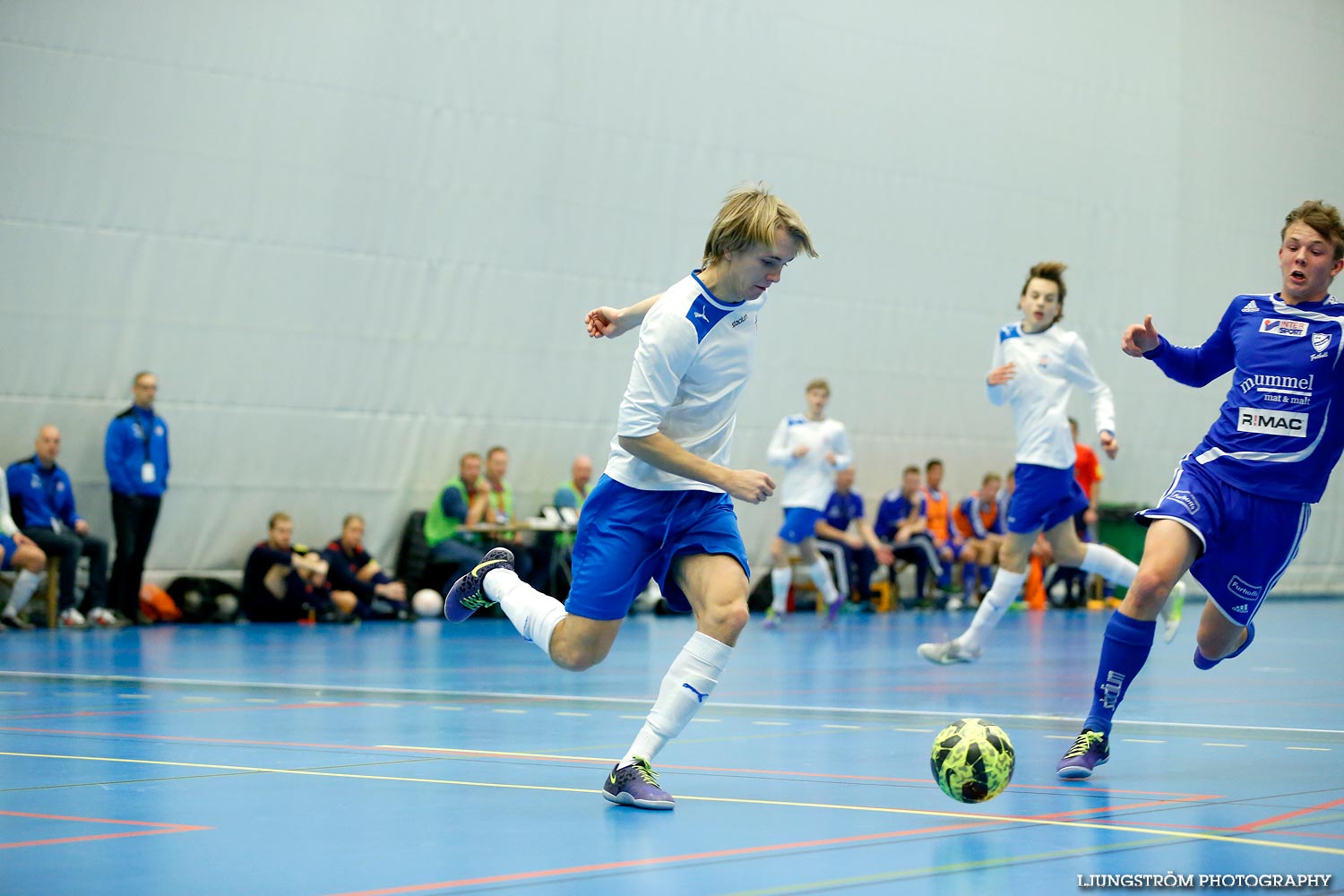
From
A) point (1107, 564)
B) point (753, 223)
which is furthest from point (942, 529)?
point (753, 223)

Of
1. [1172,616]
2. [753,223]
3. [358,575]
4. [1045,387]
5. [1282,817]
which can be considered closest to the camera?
[1282,817]

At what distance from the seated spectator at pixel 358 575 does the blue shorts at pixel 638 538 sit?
10991mm

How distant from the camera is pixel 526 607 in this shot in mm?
5699

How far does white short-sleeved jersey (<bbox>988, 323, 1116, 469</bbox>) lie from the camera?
409 inches

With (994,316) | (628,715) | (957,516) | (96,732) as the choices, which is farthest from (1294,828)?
(994,316)

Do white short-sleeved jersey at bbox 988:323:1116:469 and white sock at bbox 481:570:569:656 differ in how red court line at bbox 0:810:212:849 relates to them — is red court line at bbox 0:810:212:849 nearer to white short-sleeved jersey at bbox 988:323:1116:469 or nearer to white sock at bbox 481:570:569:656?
white sock at bbox 481:570:569:656

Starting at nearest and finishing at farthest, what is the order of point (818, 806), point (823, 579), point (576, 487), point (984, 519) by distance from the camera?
point (818, 806), point (823, 579), point (576, 487), point (984, 519)

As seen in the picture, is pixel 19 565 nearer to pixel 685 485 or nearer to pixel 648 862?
pixel 685 485

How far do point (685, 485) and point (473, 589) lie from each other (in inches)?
51.0

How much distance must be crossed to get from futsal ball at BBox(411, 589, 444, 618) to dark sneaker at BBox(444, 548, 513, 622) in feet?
33.5

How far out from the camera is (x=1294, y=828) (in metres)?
4.46

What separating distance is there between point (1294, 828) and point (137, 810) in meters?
3.18

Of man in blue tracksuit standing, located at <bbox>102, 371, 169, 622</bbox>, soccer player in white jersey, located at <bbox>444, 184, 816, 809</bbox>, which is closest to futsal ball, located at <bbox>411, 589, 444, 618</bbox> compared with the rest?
man in blue tracksuit standing, located at <bbox>102, 371, 169, 622</bbox>

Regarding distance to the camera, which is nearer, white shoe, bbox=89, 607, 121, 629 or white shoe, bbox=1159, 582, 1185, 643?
white shoe, bbox=1159, 582, 1185, 643
